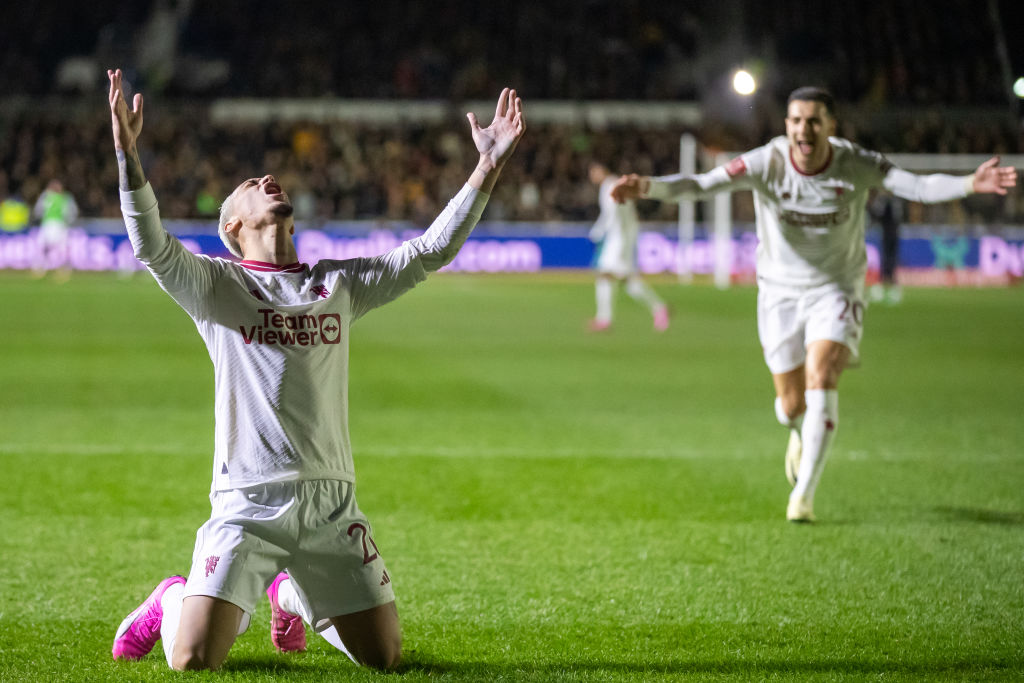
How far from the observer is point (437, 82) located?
3853 centimetres

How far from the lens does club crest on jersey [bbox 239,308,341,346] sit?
4.01 m

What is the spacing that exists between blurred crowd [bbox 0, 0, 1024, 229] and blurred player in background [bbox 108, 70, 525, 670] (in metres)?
28.5

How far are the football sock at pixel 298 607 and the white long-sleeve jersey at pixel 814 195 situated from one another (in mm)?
3220

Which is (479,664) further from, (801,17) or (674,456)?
(801,17)

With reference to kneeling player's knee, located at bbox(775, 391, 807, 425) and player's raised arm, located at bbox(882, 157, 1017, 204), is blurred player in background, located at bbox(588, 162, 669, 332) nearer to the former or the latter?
kneeling player's knee, located at bbox(775, 391, 807, 425)

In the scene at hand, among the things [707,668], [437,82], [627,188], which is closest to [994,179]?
[627,188]

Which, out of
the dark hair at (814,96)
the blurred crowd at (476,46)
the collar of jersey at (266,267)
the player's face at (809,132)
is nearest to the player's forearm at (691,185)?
the player's face at (809,132)

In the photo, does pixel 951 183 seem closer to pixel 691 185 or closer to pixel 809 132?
pixel 809 132

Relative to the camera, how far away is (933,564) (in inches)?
223

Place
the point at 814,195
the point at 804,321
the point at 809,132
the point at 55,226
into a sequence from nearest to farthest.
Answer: the point at 809,132 → the point at 814,195 → the point at 804,321 → the point at 55,226

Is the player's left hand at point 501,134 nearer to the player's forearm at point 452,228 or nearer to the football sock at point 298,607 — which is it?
the player's forearm at point 452,228

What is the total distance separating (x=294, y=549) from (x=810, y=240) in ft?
12.8

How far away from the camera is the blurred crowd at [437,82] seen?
1334 inches

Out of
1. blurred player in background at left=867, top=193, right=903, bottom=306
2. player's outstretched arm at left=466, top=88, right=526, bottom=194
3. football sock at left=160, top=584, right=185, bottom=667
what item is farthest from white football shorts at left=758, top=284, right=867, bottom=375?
blurred player in background at left=867, top=193, right=903, bottom=306
